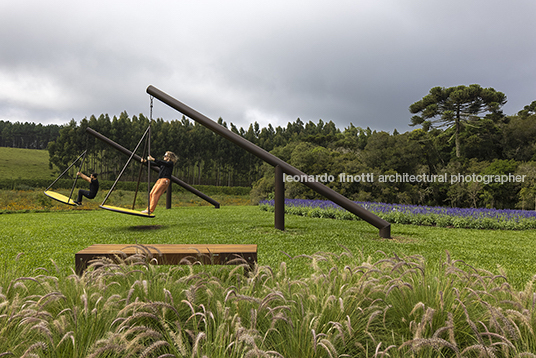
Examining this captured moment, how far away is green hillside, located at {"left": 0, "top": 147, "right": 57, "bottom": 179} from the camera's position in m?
50.8

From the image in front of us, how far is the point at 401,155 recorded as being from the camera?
98.8 ft

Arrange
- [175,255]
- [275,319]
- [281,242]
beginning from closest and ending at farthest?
[275,319], [175,255], [281,242]

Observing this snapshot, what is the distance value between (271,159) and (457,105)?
4048 cm

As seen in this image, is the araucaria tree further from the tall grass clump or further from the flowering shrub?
the tall grass clump

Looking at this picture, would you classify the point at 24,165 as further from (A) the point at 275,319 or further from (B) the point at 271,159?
(A) the point at 275,319

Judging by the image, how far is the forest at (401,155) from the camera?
24719mm

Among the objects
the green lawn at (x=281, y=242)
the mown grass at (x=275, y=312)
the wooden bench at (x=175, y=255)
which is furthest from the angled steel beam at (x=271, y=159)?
the wooden bench at (x=175, y=255)

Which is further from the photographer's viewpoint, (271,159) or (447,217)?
(447,217)

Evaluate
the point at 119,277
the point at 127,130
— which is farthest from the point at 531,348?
the point at 127,130

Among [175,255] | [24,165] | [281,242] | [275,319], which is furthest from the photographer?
[24,165]

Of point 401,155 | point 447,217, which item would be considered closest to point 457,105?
point 401,155

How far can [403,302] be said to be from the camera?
7.48 ft

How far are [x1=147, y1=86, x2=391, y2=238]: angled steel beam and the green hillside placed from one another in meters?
46.5

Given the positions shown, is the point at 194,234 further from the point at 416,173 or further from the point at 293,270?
the point at 416,173
